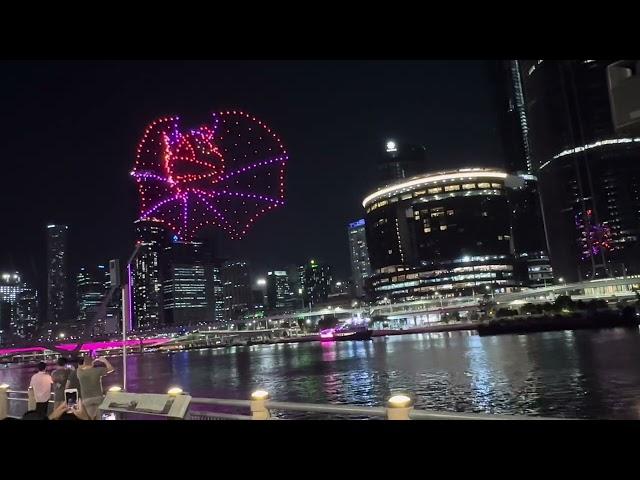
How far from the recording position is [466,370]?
38.2 meters

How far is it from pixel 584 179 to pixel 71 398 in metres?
160

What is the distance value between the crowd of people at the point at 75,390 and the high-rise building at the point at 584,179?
466 feet

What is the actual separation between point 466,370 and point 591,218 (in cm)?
12681

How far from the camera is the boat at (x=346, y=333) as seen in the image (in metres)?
123

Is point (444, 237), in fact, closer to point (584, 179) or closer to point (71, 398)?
point (584, 179)

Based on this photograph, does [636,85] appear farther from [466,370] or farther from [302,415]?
[466,370]

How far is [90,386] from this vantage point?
9.63 m

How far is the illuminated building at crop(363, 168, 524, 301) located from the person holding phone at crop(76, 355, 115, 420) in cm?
14599

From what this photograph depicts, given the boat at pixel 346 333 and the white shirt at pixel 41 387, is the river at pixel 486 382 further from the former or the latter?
the boat at pixel 346 333

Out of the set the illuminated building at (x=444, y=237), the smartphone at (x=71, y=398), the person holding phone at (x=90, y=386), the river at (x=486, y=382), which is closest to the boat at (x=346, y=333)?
the illuminated building at (x=444, y=237)

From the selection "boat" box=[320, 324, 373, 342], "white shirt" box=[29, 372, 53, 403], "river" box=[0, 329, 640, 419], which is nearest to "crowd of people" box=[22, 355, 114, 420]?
"white shirt" box=[29, 372, 53, 403]

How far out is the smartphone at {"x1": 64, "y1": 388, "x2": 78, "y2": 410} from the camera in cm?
933

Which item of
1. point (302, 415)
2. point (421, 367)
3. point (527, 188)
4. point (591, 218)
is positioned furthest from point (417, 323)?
point (302, 415)
